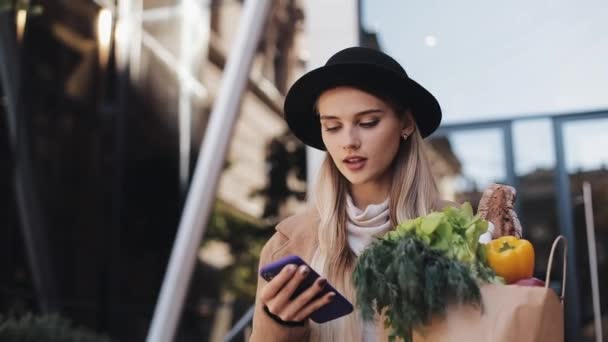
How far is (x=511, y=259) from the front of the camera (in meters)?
1.43

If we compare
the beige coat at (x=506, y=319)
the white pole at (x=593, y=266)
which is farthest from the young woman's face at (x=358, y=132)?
the white pole at (x=593, y=266)

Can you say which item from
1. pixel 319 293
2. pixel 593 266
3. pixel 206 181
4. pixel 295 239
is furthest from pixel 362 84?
pixel 206 181

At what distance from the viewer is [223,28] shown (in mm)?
10055

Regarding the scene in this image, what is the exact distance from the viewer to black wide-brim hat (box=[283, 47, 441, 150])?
178 centimetres

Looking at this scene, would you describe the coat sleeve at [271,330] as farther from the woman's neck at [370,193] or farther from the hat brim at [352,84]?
the hat brim at [352,84]

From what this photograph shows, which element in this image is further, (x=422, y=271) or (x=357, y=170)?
(x=357, y=170)

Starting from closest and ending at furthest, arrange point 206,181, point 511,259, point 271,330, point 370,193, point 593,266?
point 511,259, point 271,330, point 370,193, point 593,266, point 206,181

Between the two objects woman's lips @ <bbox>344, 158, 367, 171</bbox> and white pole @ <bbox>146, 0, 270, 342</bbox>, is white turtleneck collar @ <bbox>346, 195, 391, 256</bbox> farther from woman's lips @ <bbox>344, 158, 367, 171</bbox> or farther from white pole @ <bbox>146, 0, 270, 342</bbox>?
white pole @ <bbox>146, 0, 270, 342</bbox>

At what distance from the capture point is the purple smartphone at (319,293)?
142cm

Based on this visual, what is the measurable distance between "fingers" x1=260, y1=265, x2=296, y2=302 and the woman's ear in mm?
599

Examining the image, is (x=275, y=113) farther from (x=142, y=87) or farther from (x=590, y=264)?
(x=590, y=264)

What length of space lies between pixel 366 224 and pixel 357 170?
133 mm

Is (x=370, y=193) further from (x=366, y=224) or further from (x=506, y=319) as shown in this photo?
(x=506, y=319)

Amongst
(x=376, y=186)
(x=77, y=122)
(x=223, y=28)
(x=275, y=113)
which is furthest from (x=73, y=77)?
(x=376, y=186)
